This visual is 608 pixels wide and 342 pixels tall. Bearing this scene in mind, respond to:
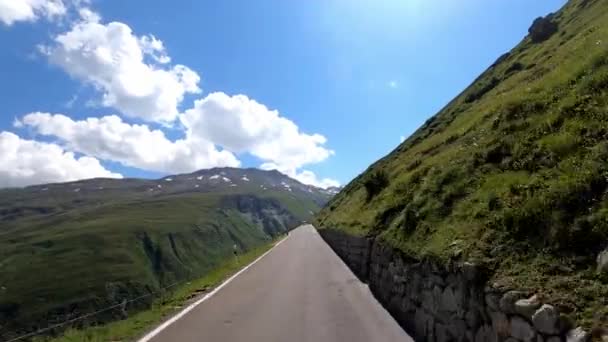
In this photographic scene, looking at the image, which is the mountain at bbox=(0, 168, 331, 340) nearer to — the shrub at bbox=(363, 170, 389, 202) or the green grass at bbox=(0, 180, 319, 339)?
the green grass at bbox=(0, 180, 319, 339)

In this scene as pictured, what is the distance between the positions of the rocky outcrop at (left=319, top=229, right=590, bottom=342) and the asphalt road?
570mm

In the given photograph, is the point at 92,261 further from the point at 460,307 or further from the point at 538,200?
the point at 538,200

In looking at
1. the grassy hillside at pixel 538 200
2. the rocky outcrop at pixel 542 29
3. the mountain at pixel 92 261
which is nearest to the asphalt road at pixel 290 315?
the grassy hillside at pixel 538 200

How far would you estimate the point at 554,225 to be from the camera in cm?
677

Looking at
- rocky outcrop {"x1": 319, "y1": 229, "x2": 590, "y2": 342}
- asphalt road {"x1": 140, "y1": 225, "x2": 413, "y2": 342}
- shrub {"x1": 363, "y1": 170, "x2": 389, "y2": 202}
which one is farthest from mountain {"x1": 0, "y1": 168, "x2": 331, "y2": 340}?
rocky outcrop {"x1": 319, "y1": 229, "x2": 590, "y2": 342}

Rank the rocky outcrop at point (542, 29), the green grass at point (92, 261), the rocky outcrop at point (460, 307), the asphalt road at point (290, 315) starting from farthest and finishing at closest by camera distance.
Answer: the green grass at point (92, 261) → the rocky outcrop at point (542, 29) → the asphalt road at point (290, 315) → the rocky outcrop at point (460, 307)

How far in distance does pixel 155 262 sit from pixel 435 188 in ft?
494

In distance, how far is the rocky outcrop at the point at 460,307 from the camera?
17.1 feet

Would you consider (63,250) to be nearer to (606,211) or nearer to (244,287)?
(244,287)

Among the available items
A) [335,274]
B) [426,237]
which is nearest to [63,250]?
[335,274]

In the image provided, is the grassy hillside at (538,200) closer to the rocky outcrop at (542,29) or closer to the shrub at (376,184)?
the shrub at (376,184)

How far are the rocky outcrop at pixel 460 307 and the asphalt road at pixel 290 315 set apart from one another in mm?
570

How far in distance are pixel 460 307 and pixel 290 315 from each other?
590 cm

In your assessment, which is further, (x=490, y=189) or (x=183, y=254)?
(x=183, y=254)
